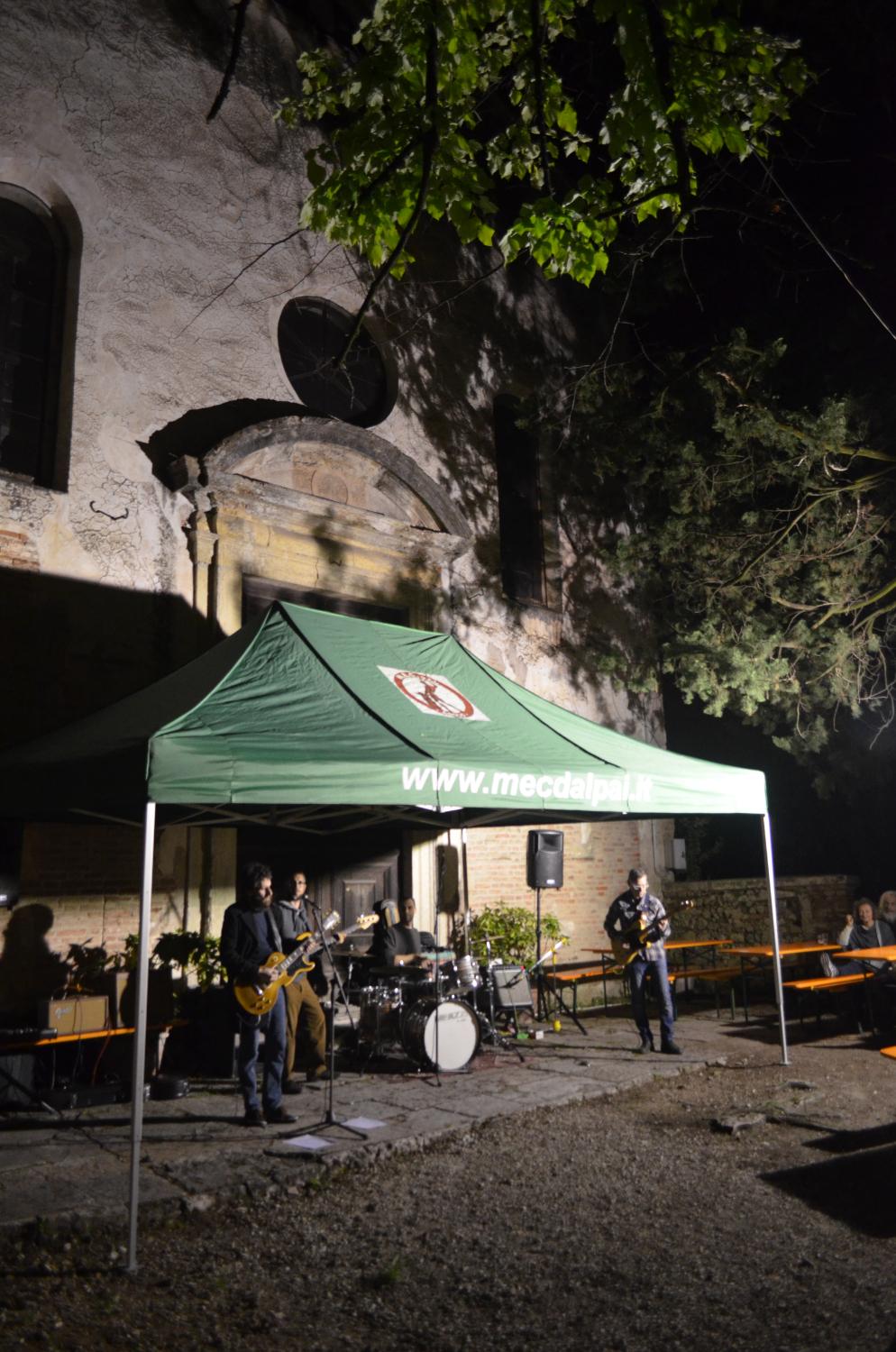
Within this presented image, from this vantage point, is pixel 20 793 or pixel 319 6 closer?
pixel 20 793

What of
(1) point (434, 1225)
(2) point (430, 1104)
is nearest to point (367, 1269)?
(1) point (434, 1225)

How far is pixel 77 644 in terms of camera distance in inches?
328

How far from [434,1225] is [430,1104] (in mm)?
2272

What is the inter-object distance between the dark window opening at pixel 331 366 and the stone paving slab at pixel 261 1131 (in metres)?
6.87

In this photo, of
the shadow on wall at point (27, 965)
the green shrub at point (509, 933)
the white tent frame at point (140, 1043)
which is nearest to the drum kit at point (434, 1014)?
the green shrub at point (509, 933)

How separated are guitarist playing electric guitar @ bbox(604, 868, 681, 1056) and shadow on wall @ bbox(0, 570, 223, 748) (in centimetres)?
460

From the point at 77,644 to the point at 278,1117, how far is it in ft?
13.9

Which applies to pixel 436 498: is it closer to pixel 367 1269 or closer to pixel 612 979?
pixel 612 979

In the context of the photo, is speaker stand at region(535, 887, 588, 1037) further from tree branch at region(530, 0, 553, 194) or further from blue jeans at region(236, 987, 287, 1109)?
tree branch at region(530, 0, 553, 194)

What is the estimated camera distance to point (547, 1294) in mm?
3775

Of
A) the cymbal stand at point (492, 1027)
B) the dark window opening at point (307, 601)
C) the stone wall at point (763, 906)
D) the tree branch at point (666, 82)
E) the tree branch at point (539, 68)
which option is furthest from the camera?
the stone wall at point (763, 906)

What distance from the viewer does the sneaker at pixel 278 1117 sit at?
247 inches

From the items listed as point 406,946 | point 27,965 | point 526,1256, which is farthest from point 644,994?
point 27,965

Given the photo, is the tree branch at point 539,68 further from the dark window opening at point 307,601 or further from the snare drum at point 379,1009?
the snare drum at point 379,1009
